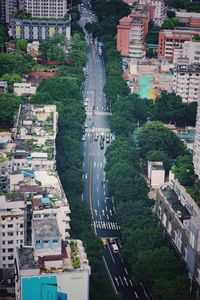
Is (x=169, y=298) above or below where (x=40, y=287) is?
below

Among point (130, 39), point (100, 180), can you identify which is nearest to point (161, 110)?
point (100, 180)

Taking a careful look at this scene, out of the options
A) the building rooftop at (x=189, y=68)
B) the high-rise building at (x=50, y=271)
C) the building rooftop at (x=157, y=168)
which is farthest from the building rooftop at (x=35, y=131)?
the building rooftop at (x=189, y=68)

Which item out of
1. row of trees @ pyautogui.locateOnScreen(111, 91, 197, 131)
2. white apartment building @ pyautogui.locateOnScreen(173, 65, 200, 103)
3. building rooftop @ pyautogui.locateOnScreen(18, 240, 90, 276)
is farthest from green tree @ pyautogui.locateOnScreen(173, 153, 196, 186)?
building rooftop @ pyautogui.locateOnScreen(18, 240, 90, 276)

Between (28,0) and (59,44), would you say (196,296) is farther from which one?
(28,0)

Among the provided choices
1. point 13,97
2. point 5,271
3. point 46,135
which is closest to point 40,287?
point 5,271

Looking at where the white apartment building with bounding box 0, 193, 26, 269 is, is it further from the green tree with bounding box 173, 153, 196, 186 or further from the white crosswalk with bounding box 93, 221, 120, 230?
the green tree with bounding box 173, 153, 196, 186

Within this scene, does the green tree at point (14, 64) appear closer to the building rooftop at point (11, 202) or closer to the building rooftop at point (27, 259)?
the building rooftop at point (11, 202)
